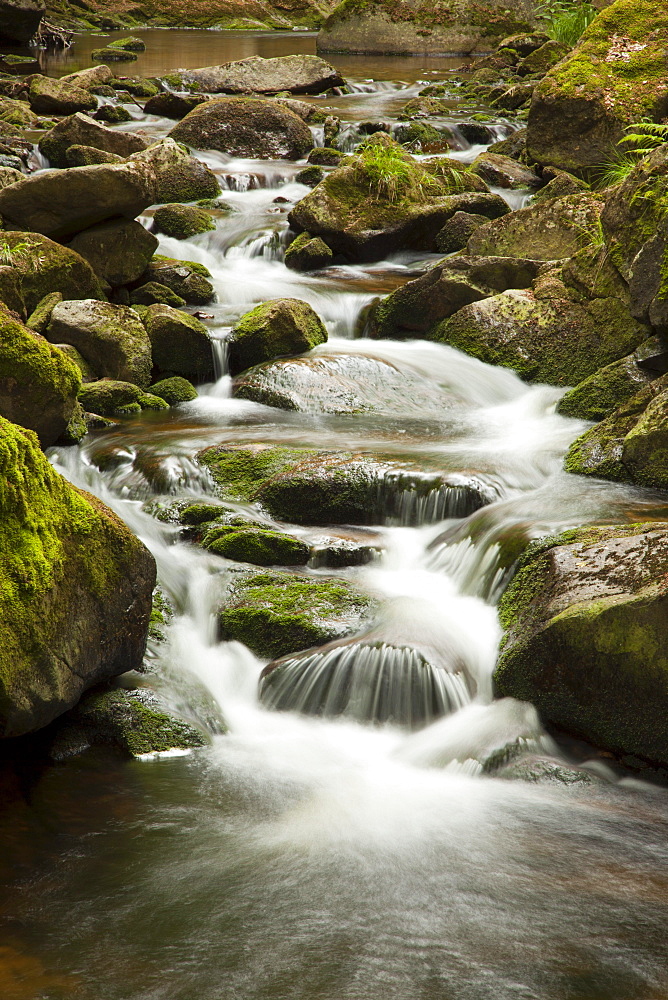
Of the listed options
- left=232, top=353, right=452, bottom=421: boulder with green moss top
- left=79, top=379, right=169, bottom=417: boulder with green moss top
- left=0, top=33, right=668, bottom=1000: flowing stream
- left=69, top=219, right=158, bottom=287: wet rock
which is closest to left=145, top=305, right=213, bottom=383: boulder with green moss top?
left=232, top=353, right=452, bottom=421: boulder with green moss top

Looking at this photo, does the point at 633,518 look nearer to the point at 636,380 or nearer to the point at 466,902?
the point at 636,380

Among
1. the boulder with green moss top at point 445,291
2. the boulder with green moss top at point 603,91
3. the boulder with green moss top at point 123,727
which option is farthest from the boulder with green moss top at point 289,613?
the boulder with green moss top at point 603,91

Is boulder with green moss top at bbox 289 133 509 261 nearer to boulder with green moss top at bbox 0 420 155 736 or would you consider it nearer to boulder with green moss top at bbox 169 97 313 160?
boulder with green moss top at bbox 169 97 313 160

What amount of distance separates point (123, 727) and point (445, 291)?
6.68 m

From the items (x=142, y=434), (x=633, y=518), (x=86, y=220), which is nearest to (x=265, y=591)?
(x=633, y=518)

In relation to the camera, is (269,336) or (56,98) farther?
(56,98)

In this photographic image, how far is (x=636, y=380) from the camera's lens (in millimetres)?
7359

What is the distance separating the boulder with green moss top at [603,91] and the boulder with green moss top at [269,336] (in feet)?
22.4

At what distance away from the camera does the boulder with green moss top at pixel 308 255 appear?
11.4m

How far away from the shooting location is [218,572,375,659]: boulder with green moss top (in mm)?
4922

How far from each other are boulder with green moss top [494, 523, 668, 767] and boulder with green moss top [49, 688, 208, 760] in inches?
67.6

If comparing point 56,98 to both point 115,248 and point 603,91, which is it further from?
point 603,91

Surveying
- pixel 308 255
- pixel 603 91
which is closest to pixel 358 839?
pixel 308 255

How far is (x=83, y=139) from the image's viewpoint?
1376 cm
